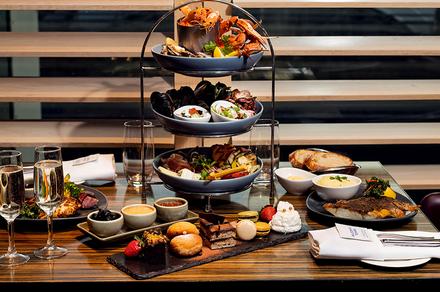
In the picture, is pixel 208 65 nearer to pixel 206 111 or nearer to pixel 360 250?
pixel 206 111

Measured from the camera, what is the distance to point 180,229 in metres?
2.88

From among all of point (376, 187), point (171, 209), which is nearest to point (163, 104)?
point (171, 209)

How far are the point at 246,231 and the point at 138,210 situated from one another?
390mm

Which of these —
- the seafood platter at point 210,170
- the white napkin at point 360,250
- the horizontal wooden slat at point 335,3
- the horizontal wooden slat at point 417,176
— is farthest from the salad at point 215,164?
the horizontal wooden slat at point 417,176

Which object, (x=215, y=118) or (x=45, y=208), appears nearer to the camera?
(x=45, y=208)

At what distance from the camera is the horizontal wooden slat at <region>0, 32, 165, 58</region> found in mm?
4488

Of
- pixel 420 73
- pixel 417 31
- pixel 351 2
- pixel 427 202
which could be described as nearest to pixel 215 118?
pixel 427 202

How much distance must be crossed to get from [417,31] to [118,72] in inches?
99.8

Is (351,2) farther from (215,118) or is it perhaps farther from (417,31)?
(417,31)

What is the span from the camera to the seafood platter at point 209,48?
3112mm

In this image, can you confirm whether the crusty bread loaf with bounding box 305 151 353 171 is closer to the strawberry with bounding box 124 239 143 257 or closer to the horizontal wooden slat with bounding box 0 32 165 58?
the strawberry with bounding box 124 239 143 257

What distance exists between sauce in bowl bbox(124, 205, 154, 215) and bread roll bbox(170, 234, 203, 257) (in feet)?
0.77
